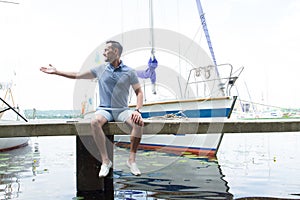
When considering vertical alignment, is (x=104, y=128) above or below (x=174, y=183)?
above

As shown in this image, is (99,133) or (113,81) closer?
(99,133)

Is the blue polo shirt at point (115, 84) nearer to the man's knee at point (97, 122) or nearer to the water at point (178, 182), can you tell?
the man's knee at point (97, 122)

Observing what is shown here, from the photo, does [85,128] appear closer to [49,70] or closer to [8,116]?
[49,70]

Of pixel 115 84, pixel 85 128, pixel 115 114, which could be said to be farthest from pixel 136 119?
pixel 85 128

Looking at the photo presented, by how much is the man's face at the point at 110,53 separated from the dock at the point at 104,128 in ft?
3.09

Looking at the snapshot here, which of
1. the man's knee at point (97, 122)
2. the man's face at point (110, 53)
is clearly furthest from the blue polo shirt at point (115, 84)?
the man's knee at point (97, 122)

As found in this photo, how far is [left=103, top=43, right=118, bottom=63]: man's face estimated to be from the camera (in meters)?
4.14

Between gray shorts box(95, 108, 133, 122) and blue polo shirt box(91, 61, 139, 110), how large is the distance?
0.06 meters

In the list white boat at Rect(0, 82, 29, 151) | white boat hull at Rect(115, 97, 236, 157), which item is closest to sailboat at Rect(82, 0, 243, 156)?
white boat hull at Rect(115, 97, 236, 157)

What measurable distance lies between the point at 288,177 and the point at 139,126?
5.03 meters

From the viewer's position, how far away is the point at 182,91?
11.8 m

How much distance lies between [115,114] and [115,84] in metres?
0.43

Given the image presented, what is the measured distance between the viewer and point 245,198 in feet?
16.7

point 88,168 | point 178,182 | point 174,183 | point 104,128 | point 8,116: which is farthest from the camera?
point 8,116
